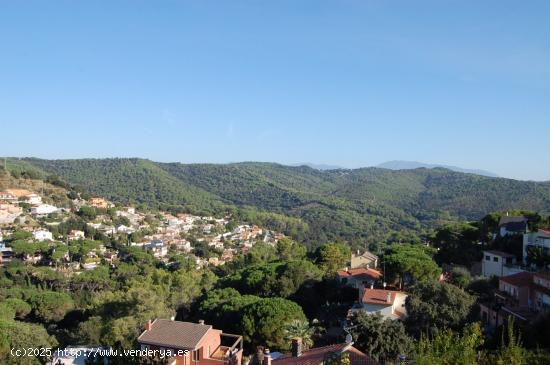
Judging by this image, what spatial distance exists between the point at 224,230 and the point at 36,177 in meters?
32.8

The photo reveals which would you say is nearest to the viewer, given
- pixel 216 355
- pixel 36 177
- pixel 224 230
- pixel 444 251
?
pixel 216 355

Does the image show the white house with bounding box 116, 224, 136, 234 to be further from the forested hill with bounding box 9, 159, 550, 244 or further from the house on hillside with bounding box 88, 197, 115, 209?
the forested hill with bounding box 9, 159, 550, 244

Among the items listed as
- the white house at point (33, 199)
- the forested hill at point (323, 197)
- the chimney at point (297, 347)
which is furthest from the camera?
the forested hill at point (323, 197)

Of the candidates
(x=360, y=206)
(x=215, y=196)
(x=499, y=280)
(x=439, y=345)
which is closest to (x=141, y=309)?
(x=499, y=280)

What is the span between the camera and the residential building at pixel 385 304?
2123cm

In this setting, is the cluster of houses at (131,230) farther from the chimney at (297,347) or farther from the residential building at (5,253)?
the chimney at (297,347)

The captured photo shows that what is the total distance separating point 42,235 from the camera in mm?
58500

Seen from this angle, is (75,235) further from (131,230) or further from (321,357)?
(321,357)

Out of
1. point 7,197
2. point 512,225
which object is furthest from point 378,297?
point 7,197

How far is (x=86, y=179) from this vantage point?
420ft

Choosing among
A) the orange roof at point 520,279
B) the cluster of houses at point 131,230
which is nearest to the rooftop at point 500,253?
the orange roof at point 520,279

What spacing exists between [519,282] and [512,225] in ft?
30.0

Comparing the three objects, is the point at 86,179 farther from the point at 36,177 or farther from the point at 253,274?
the point at 253,274

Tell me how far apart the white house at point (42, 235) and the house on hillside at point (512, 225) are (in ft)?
159
